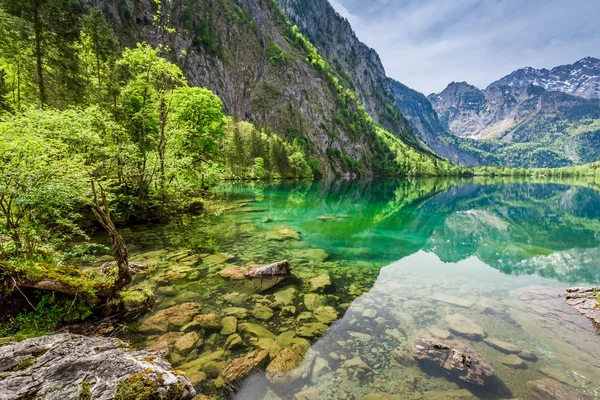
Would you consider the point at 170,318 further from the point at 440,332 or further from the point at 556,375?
the point at 556,375

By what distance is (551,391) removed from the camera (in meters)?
6.66

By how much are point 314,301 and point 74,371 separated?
23.8ft

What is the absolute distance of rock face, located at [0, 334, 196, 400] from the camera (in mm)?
4332

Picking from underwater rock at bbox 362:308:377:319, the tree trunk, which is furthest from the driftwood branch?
the tree trunk

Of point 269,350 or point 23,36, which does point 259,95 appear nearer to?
point 23,36

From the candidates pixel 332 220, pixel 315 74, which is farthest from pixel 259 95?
pixel 332 220

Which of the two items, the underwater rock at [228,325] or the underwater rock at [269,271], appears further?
the underwater rock at [269,271]

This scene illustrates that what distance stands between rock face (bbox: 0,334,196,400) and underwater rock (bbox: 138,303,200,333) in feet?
7.82

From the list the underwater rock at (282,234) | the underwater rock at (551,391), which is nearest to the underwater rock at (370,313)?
the underwater rock at (551,391)

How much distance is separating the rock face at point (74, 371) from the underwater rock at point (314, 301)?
17.4 ft

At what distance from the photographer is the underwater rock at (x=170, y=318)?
8227mm

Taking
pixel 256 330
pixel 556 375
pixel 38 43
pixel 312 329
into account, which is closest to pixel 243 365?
pixel 256 330

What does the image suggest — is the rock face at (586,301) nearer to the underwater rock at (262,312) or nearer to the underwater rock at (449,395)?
the underwater rock at (449,395)

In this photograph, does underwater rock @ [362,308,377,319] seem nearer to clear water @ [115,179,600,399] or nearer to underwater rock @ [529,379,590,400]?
clear water @ [115,179,600,399]
